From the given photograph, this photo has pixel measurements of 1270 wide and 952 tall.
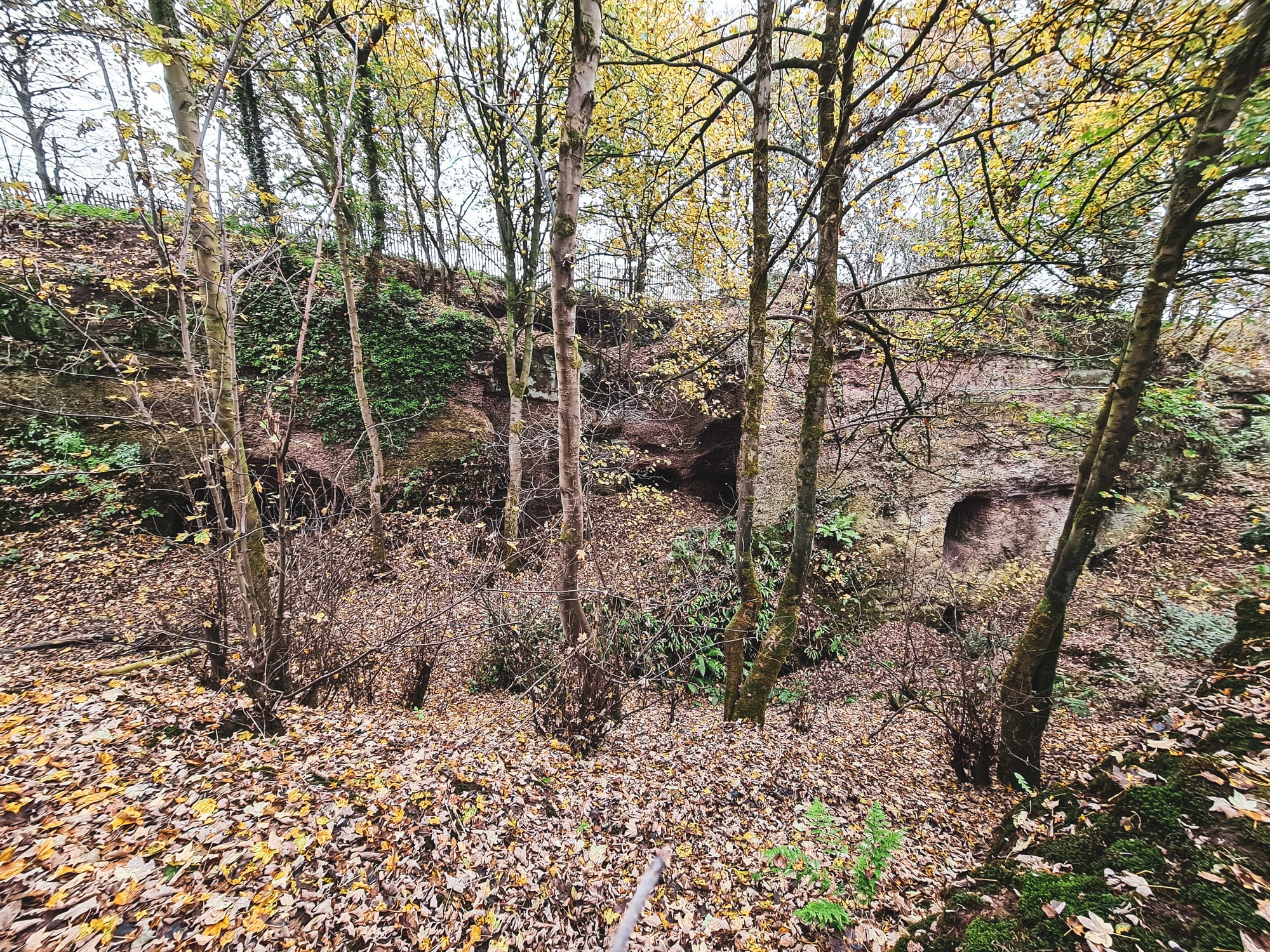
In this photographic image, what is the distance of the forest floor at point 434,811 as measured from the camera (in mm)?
2375

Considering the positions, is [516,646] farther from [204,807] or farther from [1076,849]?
[1076,849]

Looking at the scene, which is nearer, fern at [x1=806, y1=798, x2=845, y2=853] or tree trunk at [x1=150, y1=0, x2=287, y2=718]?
fern at [x1=806, y1=798, x2=845, y2=853]

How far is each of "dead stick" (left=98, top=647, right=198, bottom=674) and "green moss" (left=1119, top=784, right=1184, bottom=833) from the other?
752cm

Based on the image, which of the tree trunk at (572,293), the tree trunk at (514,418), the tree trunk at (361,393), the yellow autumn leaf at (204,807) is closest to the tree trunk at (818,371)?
the tree trunk at (572,293)

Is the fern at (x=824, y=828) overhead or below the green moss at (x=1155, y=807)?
below

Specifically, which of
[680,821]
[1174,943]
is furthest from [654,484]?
[1174,943]

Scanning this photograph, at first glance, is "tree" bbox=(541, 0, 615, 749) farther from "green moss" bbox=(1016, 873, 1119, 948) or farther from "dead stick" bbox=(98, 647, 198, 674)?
"dead stick" bbox=(98, 647, 198, 674)

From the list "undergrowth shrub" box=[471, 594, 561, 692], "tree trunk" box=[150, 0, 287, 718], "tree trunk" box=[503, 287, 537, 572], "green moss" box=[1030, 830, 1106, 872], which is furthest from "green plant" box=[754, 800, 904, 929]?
"tree trunk" box=[503, 287, 537, 572]

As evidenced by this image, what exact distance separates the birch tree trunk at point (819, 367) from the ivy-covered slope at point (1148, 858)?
2.30 metres

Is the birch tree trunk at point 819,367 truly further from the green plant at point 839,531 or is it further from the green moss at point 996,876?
the green plant at point 839,531

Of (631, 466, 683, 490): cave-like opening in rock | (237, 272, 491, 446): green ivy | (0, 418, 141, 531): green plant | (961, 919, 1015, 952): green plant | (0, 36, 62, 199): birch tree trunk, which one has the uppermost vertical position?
(0, 36, 62, 199): birch tree trunk

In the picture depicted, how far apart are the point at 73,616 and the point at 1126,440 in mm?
12691

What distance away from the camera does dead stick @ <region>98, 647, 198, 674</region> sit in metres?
4.55

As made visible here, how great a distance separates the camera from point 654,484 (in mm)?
11625
